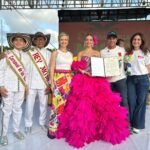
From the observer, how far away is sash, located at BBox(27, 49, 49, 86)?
3506mm

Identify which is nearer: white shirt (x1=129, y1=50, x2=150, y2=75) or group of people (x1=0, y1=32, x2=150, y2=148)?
group of people (x1=0, y1=32, x2=150, y2=148)

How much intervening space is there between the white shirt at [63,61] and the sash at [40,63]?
0.25 meters

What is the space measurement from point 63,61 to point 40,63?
35 centimetres

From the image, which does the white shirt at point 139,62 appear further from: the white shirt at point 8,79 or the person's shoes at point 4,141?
the person's shoes at point 4,141

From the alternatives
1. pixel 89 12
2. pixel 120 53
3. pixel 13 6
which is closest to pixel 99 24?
pixel 89 12

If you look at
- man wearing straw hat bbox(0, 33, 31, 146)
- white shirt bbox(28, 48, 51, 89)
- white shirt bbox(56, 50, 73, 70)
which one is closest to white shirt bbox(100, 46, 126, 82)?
white shirt bbox(56, 50, 73, 70)

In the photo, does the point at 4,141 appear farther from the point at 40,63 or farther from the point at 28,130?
the point at 40,63

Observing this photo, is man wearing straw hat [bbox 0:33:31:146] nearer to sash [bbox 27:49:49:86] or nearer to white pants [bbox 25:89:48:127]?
sash [bbox 27:49:49:86]

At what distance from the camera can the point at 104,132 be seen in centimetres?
332

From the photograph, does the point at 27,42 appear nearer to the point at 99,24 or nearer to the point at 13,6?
the point at 13,6

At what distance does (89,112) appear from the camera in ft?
10.6

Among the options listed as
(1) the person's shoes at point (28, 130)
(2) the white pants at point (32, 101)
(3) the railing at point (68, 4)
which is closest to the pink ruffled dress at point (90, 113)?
(2) the white pants at point (32, 101)

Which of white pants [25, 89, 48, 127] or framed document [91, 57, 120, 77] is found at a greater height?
framed document [91, 57, 120, 77]

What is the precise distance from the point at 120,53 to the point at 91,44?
1.36 ft
